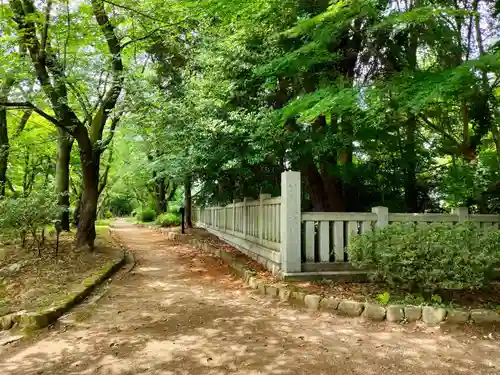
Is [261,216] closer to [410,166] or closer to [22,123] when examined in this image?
[410,166]

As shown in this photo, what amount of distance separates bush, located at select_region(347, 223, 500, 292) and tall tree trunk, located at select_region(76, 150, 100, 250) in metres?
6.57

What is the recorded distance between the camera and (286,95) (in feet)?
29.6

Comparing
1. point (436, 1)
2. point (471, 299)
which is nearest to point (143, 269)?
point (471, 299)

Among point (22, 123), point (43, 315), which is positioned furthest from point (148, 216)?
point (43, 315)

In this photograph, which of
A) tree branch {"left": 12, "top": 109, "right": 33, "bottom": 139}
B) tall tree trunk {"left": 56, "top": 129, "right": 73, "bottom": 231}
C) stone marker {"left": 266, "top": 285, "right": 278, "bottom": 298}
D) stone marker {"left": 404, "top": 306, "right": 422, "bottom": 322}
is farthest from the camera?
tree branch {"left": 12, "top": 109, "right": 33, "bottom": 139}

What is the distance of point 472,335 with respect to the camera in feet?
13.8

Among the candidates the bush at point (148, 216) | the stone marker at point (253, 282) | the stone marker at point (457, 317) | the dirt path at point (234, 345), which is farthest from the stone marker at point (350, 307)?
the bush at point (148, 216)

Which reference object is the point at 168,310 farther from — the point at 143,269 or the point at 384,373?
the point at 143,269

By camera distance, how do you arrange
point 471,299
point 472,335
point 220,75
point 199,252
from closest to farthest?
point 472,335 → point 471,299 → point 220,75 → point 199,252

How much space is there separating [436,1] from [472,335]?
18.6 ft

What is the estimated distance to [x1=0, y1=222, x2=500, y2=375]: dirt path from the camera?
3438 mm

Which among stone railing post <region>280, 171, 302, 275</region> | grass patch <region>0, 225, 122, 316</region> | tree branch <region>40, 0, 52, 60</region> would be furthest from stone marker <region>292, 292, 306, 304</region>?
tree branch <region>40, 0, 52, 60</region>

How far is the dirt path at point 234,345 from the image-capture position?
344 centimetres

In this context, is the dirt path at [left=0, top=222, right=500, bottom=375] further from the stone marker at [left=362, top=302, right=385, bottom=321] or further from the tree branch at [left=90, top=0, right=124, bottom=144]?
the tree branch at [left=90, top=0, right=124, bottom=144]
